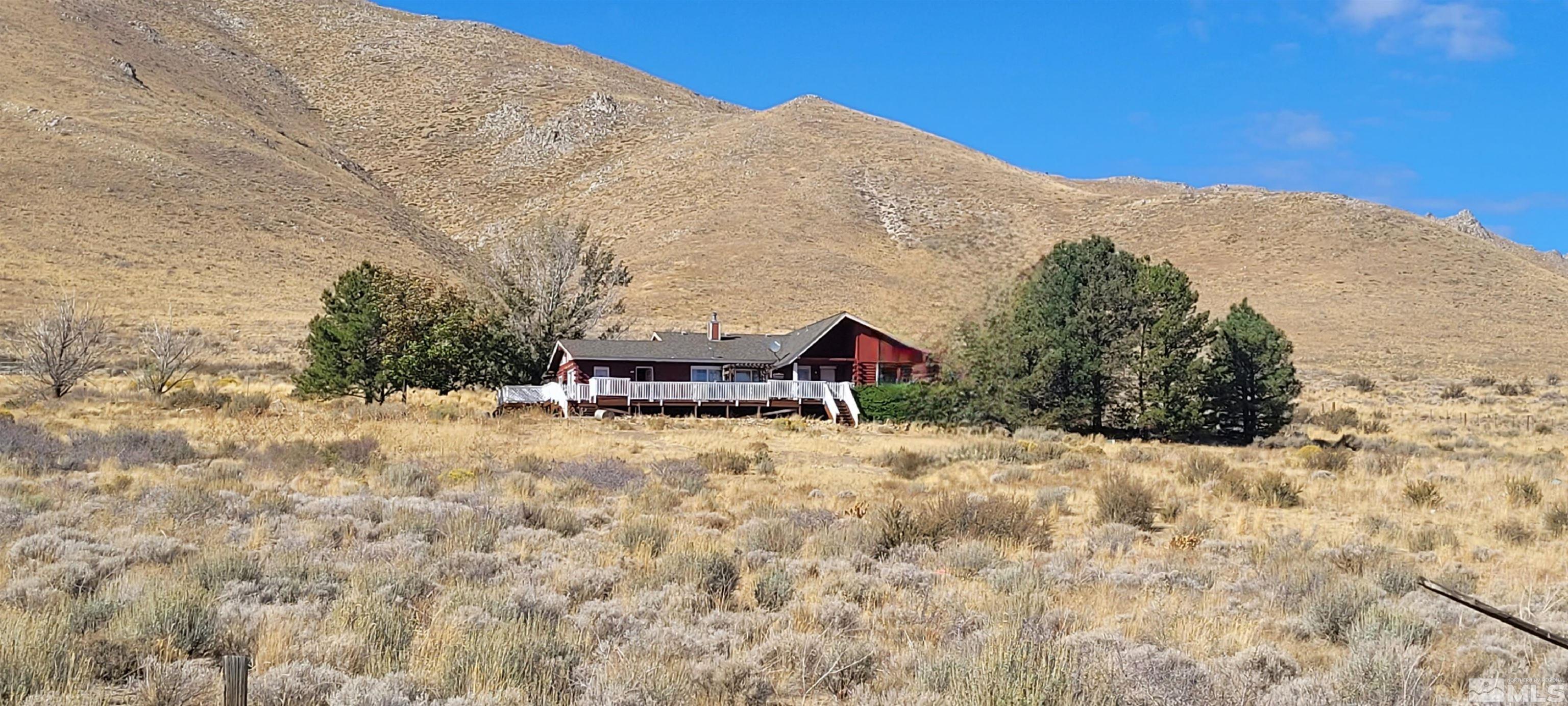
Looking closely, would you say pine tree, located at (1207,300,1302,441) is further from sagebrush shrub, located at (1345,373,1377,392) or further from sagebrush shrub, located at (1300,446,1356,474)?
sagebrush shrub, located at (1345,373,1377,392)

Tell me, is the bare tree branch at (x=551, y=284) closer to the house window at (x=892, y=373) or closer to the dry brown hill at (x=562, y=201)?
the house window at (x=892, y=373)

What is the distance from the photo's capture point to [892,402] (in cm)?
3550

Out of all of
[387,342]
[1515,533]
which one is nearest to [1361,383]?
[1515,533]

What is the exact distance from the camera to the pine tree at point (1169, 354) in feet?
95.2

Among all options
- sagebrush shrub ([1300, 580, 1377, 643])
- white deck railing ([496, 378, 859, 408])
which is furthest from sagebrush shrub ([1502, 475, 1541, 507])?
white deck railing ([496, 378, 859, 408])

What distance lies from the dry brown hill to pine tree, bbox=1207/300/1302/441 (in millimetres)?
14527

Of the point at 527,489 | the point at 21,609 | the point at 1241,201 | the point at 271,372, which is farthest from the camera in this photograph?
the point at 1241,201

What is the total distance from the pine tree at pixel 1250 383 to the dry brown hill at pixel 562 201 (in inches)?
572

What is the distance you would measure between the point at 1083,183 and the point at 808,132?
75428mm

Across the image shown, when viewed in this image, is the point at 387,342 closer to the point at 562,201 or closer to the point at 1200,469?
the point at 1200,469

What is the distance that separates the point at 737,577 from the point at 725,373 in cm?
3003

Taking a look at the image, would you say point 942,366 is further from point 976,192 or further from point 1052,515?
point 976,192

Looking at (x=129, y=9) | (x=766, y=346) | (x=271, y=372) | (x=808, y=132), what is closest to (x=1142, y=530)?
(x=766, y=346)

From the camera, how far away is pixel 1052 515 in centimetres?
1477
